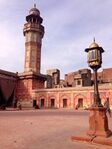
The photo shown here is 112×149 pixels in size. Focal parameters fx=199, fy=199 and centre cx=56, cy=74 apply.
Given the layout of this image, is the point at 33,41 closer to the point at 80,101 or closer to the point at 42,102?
the point at 42,102

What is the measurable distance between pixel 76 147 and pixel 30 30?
121 feet

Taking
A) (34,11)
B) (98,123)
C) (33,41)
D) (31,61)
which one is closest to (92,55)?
(98,123)

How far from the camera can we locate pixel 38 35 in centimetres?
4075

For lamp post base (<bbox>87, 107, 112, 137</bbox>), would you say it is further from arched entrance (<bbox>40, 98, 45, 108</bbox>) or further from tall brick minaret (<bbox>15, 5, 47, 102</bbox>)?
tall brick minaret (<bbox>15, 5, 47, 102</bbox>)

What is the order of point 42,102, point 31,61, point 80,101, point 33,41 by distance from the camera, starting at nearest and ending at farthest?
point 80,101
point 42,102
point 31,61
point 33,41

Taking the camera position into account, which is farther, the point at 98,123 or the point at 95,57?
the point at 95,57

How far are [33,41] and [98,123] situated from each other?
3509cm

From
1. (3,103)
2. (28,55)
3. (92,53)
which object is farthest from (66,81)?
(92,53)

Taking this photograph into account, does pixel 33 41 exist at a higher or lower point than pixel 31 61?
higher

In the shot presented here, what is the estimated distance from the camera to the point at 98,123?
20.0 ft

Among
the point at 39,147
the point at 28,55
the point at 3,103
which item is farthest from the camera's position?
the point at 28,55

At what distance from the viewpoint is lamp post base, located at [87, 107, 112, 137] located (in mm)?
5984

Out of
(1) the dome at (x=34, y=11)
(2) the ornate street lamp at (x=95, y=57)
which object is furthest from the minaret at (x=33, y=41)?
(2) the ornate street lamp at (x=95, y=57)

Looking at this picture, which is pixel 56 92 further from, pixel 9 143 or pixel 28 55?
pixel 9 143
